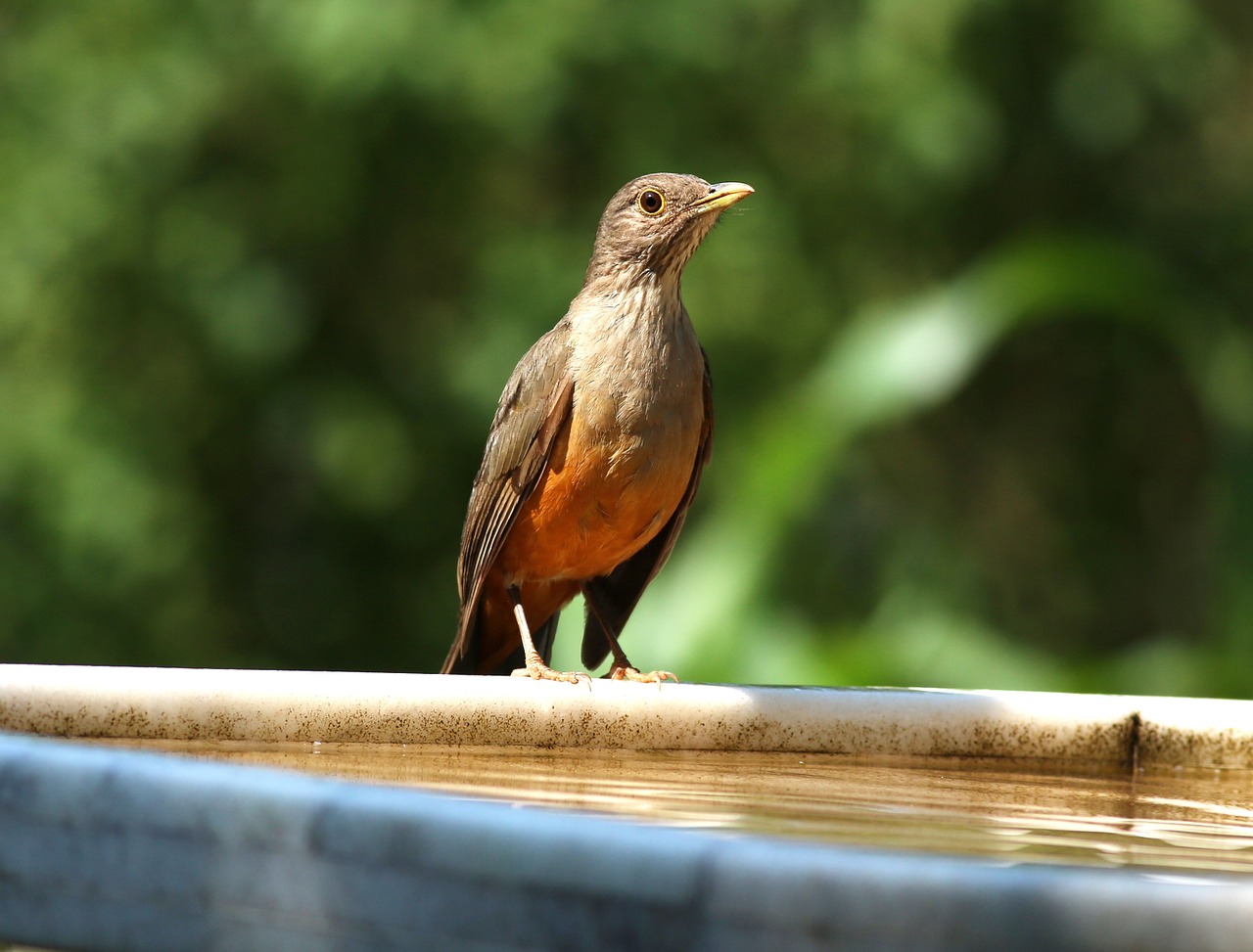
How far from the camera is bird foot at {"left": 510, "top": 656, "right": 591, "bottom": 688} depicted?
4259 millimetres

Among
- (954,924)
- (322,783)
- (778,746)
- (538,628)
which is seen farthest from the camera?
(538,628)

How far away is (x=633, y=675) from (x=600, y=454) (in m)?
0.69

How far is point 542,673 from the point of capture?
4.57 metres

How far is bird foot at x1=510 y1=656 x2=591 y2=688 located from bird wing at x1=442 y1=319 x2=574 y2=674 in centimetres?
36

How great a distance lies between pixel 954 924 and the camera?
1.46 m

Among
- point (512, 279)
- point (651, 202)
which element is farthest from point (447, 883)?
point (512, 279)

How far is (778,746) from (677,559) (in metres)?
6.23

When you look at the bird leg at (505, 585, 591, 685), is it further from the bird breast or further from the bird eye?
the bird eye

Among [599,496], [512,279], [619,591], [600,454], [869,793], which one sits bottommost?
[869,793]

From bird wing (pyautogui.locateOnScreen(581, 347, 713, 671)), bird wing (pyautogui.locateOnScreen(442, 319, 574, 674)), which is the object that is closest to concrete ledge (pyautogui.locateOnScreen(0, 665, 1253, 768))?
bird wing (pyautogui.locateOnScreen(442, 319, 574, 674))

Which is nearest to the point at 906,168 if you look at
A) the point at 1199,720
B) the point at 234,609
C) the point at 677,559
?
the point at 677,559

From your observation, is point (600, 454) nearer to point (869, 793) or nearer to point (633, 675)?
point (633, 675)

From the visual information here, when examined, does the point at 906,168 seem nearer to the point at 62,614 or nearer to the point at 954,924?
the point at 62,614

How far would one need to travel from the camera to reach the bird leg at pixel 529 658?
14.2 feet
